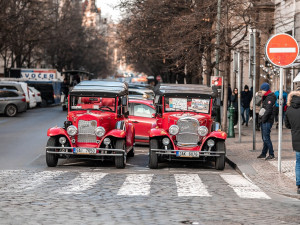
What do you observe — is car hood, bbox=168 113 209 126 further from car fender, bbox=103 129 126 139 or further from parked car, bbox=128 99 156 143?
parked car, bbox=128 99 156 143

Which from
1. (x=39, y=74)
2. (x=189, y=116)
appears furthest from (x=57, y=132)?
(x=39, y=74)

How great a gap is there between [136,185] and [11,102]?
28507mm

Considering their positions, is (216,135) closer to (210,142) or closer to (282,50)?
(210,142)

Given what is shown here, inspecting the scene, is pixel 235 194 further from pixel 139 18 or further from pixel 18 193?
pixel 139 18

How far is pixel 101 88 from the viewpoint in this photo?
17906 mm

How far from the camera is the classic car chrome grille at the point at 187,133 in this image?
1619 cm

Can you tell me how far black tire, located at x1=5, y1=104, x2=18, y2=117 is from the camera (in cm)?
3981

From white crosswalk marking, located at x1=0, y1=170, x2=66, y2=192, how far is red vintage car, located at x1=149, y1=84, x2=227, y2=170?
2511 mm

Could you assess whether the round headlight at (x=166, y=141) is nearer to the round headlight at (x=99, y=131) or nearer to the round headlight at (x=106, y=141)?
the round headlight at (x=106, y=141)

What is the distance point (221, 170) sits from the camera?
52.4ft

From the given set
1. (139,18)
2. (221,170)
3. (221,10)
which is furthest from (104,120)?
(139,18)

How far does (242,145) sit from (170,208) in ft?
39.8

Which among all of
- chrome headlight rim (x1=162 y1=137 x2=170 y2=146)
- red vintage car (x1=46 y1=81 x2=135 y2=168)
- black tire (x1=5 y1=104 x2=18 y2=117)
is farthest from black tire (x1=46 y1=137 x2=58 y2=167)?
black tire (x1=5 y1=104 x2=18 y2=117)

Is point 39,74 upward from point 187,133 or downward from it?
upward
